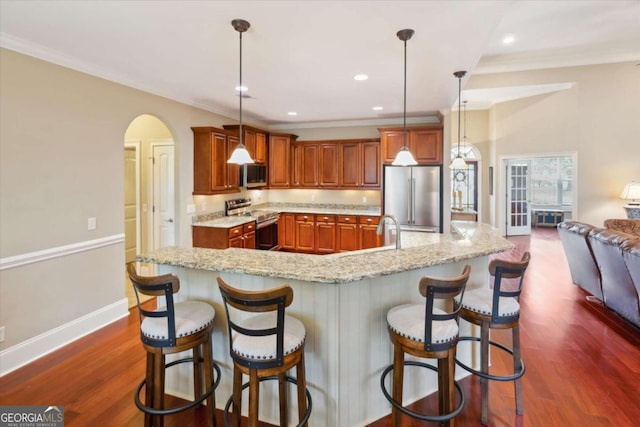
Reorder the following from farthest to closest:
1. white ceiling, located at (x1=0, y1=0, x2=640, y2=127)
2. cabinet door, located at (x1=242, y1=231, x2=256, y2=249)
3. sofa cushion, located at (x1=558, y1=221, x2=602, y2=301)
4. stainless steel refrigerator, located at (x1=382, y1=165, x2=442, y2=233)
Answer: stainless steel refrigerator, located at (x1=382, y1=165, x2=442, y2=233)
cabinet door, located at (x1=242, y1=231, x2=256, y2=249)
sofa cushion, located at (x1=558, y1=221, x2=602, y2=301)
white ceiling, located at (x1=0, y1=0, x2=640, y2=127)

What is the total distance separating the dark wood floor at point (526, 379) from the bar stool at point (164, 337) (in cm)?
36

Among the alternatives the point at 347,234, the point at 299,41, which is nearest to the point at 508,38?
the point at 299,41

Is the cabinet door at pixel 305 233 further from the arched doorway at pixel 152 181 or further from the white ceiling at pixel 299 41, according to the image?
the arched doorway at pixel 152 181

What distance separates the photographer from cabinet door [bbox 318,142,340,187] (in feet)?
21.5

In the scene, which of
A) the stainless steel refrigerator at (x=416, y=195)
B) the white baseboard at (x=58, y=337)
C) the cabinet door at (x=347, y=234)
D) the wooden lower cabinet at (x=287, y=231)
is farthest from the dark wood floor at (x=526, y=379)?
the wooden lower cabinet at (x=287, y=231)

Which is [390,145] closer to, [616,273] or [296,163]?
[296,163]

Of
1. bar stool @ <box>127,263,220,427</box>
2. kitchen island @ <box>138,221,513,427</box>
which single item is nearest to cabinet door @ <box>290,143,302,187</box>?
kitchen island @ <box>138,221,513,427</box>

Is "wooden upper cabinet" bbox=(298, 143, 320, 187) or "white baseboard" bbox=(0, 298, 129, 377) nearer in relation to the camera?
"white baseboard" bbox=(0, 298, 129, 377)

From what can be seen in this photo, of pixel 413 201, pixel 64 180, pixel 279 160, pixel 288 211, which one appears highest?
pixel 279 160

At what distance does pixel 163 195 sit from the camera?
17.3 feet

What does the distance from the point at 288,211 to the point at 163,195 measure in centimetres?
238

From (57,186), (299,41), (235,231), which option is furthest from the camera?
(235,231)

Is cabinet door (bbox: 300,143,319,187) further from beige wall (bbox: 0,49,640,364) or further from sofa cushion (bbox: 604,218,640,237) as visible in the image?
sofa cushion (bbox: 604,218,640,237)

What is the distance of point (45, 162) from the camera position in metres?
2.96
